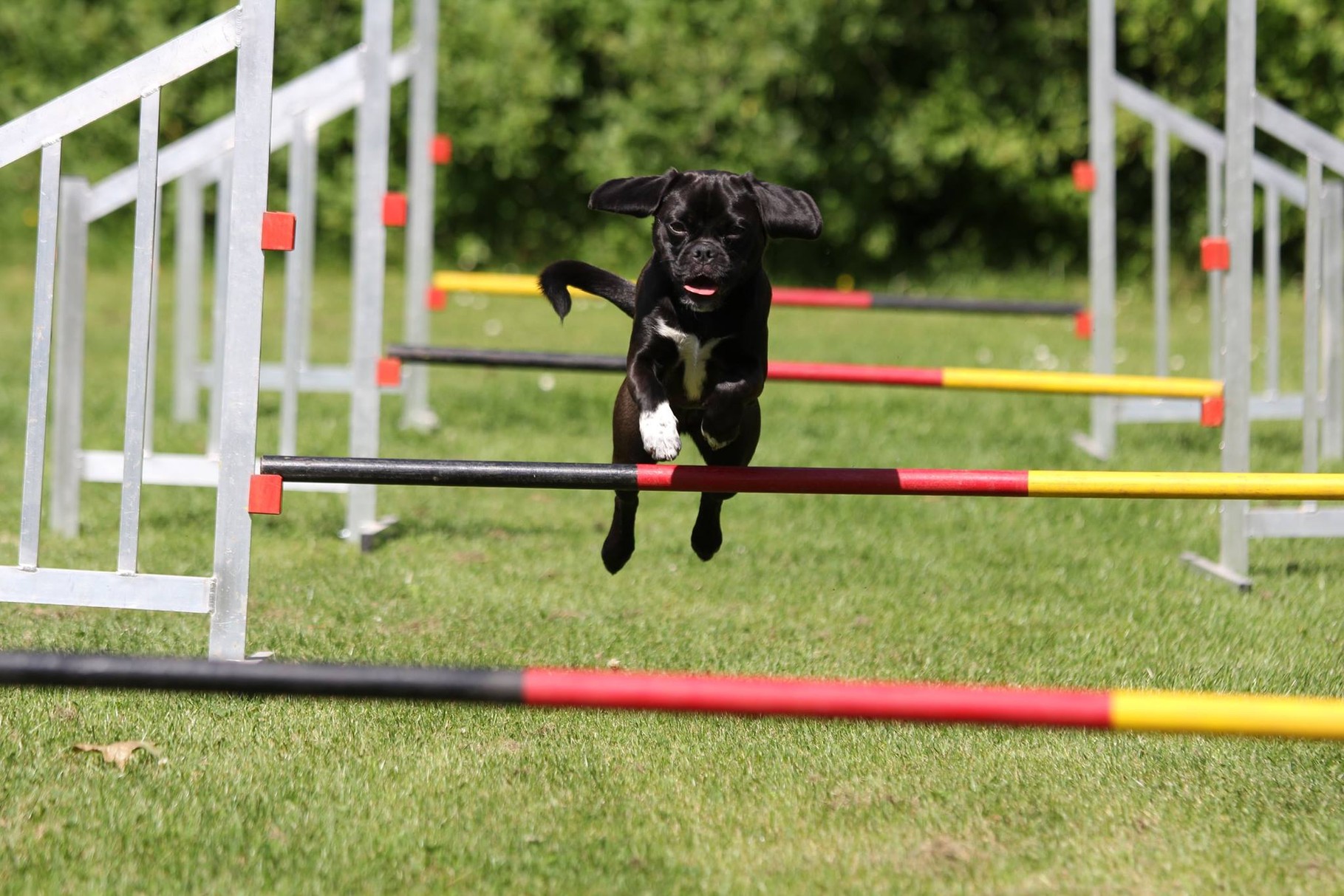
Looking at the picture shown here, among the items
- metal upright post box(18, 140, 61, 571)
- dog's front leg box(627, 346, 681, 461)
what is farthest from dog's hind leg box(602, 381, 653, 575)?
metal upright post box(18, 140, 61, 571)

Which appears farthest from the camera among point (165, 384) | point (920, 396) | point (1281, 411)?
point (165, 384)

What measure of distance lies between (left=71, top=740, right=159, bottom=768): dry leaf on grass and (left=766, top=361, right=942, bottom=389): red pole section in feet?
9.23

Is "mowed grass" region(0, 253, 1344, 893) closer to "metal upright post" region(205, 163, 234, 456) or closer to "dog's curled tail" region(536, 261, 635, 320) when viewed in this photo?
"metal upright post" region(205, 163, 234, 456)

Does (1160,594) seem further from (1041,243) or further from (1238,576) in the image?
(1041,243)

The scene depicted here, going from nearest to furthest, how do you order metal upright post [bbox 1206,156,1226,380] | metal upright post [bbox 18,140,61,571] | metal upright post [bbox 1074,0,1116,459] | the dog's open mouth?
the dog's open mouth
metal upright post [bbox 18,140,61,571]
metal upright post [bbox 1206,156,1226,380]
metal upright post [bbox 1074,0,1116,459]

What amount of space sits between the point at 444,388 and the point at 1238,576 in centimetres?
615

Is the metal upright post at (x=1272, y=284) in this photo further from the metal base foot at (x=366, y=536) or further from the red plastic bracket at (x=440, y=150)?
the metal base foot at (x=366, y=536)

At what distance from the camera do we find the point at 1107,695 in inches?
112

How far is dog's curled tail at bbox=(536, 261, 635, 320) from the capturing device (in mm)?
4500

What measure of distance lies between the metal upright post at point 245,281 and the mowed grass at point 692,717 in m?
0.57

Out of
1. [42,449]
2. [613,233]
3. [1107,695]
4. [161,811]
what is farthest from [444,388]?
[1107,695]

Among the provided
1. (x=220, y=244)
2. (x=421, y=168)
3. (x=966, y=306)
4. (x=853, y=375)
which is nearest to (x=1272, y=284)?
(x=966, y=306)

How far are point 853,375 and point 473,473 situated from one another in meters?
2.54

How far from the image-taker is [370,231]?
639 centimetres
